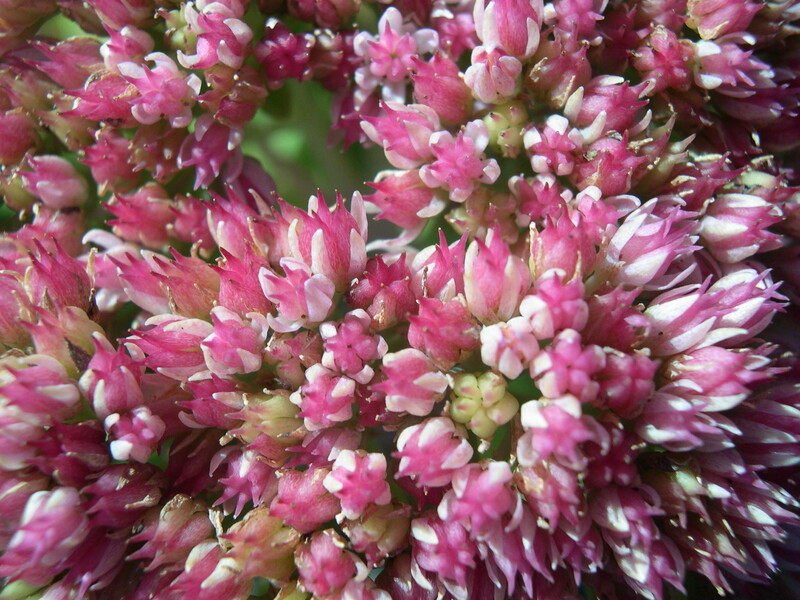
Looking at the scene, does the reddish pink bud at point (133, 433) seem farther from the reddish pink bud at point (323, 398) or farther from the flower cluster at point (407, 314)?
the reddish pink bud at point (323, 398)

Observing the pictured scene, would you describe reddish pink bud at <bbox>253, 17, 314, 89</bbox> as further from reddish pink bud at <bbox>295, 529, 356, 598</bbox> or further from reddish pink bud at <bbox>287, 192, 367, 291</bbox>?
reddish pink bud at <bbox>295, 529, 356, 598</bbox>

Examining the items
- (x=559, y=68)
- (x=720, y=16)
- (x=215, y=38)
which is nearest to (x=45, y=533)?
(x=215, y=38)

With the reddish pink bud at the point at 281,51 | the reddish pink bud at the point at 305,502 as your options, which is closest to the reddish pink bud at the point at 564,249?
the reddish pink bud at the point at 305,502

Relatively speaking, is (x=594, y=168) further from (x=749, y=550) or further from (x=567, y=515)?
(x=749, y=550)

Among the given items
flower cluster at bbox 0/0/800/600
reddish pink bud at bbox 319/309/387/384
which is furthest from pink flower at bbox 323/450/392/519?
reddish pink bud at bbox 319/309/387/384

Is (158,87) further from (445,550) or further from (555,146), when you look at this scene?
(445,550)

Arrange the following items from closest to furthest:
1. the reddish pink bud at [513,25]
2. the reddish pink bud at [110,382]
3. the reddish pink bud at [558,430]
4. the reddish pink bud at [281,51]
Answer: the reddish pink bud at [558,430] < the reddish pink bud at [110,382] < the reddish pink bud at [513,25] < the reddish pink bud at [281,51]
